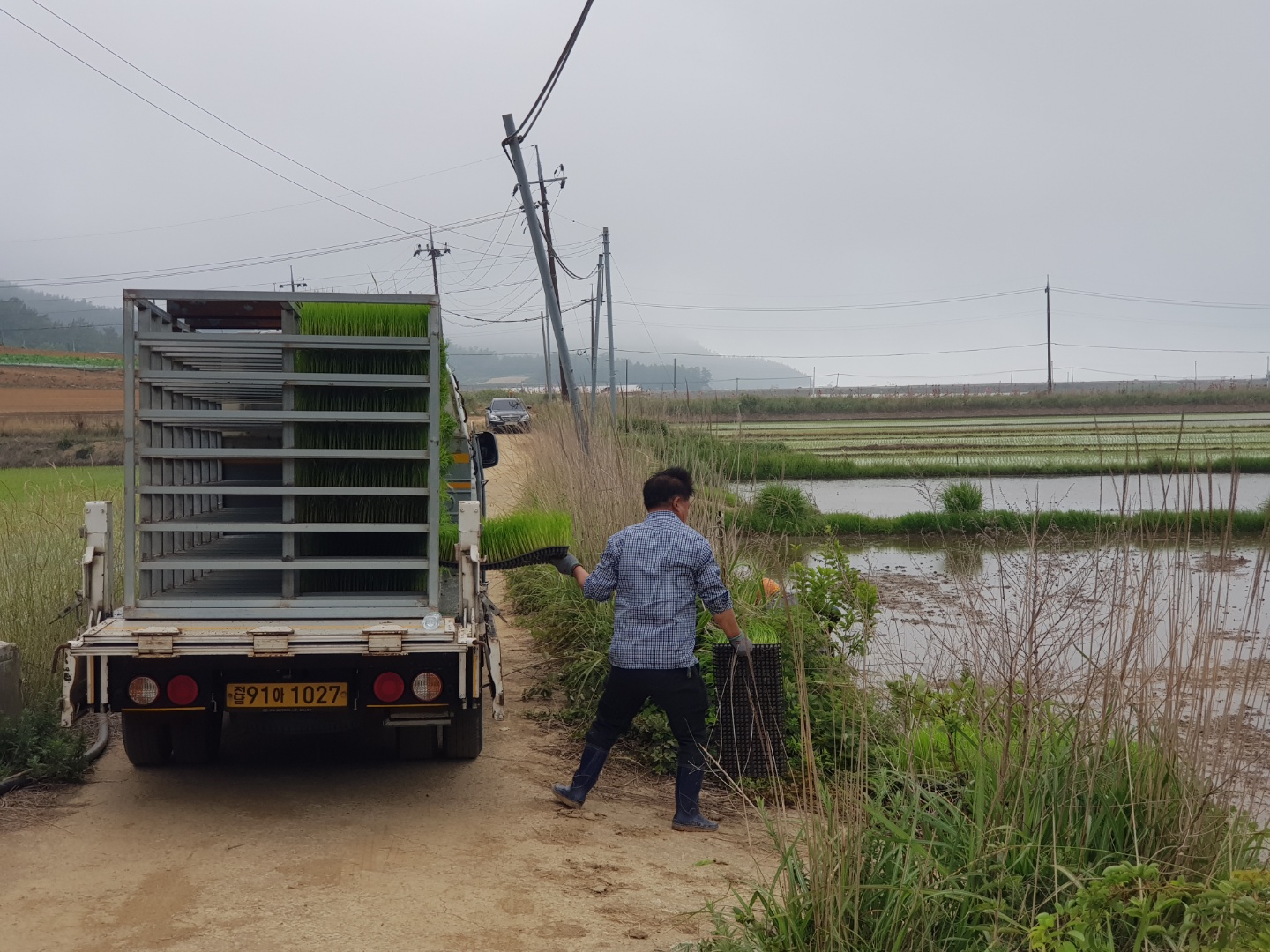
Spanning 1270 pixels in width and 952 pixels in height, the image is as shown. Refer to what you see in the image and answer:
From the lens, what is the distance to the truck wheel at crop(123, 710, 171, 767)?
5.90 meters

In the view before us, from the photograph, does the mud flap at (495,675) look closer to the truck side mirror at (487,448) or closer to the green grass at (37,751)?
the green grass at (37,751)

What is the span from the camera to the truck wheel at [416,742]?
20.2 ft

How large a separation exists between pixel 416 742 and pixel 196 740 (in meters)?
1.18

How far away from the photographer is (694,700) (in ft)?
17.8

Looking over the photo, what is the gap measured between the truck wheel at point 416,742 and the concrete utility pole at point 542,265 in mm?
6954

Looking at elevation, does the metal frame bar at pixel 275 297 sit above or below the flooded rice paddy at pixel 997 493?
above

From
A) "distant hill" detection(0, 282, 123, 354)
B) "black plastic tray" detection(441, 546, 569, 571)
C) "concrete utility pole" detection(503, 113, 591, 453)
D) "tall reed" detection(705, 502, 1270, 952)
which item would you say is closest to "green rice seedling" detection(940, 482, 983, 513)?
"concrete utility pole" detection(503, 113, 591, 453)

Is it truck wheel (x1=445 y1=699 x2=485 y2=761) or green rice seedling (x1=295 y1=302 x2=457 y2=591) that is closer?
green rice seedling (x1=295 y1=302 x2=457 y2=591)

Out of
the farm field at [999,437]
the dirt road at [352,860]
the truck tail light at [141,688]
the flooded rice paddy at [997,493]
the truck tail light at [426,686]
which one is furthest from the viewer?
the farm field at [999,437]

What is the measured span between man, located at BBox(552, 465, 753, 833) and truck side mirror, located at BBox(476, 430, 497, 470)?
168 inches

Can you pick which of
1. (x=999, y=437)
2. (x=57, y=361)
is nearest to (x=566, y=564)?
(x=999, y=437)

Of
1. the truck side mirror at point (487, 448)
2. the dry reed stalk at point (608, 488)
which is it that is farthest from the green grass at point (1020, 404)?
the truck side mirror at point (487, 448)

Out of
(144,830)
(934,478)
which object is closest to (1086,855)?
(144,830)

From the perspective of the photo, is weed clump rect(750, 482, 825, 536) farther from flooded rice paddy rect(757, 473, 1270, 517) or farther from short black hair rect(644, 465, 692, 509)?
short black hair rect(644, 465, 692, 509)
